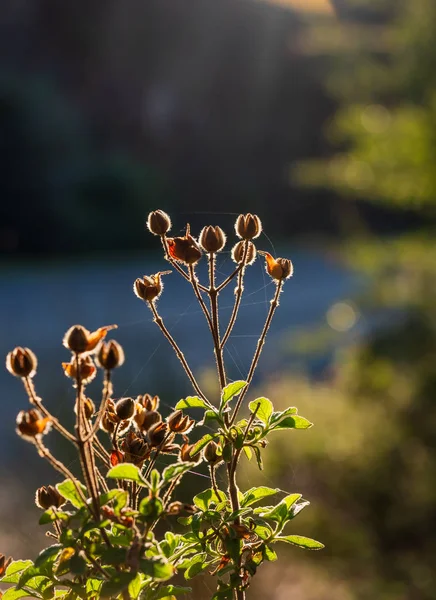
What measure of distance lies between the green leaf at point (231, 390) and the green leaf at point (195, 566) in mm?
95

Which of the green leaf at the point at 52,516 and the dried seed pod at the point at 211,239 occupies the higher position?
the dried seed pod at the point at 211,239

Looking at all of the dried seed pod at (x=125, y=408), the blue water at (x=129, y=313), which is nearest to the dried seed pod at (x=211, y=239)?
the dried seed pod at (x=125, y=408)

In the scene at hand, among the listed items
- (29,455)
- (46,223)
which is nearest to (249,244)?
(29,455)

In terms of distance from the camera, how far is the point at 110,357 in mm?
355

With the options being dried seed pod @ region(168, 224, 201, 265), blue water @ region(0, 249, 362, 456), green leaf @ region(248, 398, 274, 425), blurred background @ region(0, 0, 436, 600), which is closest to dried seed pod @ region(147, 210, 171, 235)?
dried seed pod @ region(168, 224, 201, 265)

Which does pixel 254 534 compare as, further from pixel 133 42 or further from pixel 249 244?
pixel 133 42

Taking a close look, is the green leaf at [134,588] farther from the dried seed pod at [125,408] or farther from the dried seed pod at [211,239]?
the dried seed pod at [211,239]

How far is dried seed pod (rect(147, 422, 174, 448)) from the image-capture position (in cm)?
39

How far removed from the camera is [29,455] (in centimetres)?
343

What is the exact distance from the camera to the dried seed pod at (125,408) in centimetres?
41

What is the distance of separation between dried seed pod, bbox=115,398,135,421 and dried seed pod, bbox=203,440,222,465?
56mm

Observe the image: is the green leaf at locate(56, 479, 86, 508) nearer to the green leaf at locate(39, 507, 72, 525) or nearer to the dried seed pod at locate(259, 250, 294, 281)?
the green leaf at locate(39, 507, 72, 525)

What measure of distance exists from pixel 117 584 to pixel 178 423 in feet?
0.35

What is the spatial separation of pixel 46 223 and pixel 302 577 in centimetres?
539
